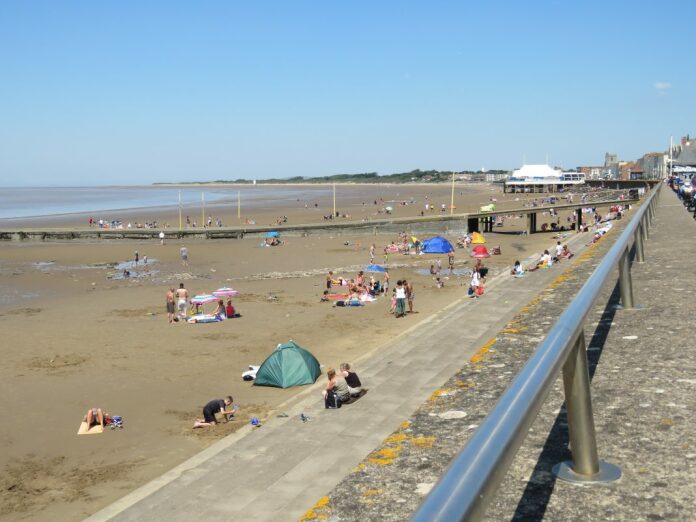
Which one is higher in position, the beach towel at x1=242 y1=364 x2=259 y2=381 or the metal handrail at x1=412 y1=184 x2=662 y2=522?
the metal handrail at x1=412 y1=184 x2=662 y2=522

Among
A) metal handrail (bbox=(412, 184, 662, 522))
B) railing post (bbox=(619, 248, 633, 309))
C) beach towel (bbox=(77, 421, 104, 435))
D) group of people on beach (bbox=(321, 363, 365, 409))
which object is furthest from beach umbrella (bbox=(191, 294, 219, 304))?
metal handrail (bbox=(412, 184, 662, 522))

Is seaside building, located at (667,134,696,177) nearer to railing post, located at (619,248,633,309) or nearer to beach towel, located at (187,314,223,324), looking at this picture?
beach towel, located at (187,314,223,324)

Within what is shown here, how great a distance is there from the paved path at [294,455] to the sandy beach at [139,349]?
67.5 inches

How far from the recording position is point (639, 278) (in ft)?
22.0

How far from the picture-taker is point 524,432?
5.06 feet

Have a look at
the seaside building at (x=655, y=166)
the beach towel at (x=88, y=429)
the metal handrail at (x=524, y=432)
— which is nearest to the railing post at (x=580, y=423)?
the metal handrail at (x=524, y=432)

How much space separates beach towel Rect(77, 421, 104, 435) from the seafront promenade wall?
40.5 meters

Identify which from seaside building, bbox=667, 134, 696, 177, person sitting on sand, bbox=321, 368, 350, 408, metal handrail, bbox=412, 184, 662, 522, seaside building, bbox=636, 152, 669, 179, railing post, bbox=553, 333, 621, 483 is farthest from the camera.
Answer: seaside building, bbox=636, 152, 669, 179

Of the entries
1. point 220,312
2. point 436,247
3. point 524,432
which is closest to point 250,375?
point 220,312

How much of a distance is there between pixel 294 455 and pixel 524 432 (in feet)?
24.5

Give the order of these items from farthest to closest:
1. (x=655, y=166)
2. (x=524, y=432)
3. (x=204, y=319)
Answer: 1. (x=655, y=166)
2. (x=204, y=319)
3. (x=524, y=432)

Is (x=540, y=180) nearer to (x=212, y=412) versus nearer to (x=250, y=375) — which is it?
(x=250, y=375)

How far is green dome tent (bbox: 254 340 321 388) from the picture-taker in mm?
14438

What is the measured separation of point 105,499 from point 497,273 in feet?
79.1
